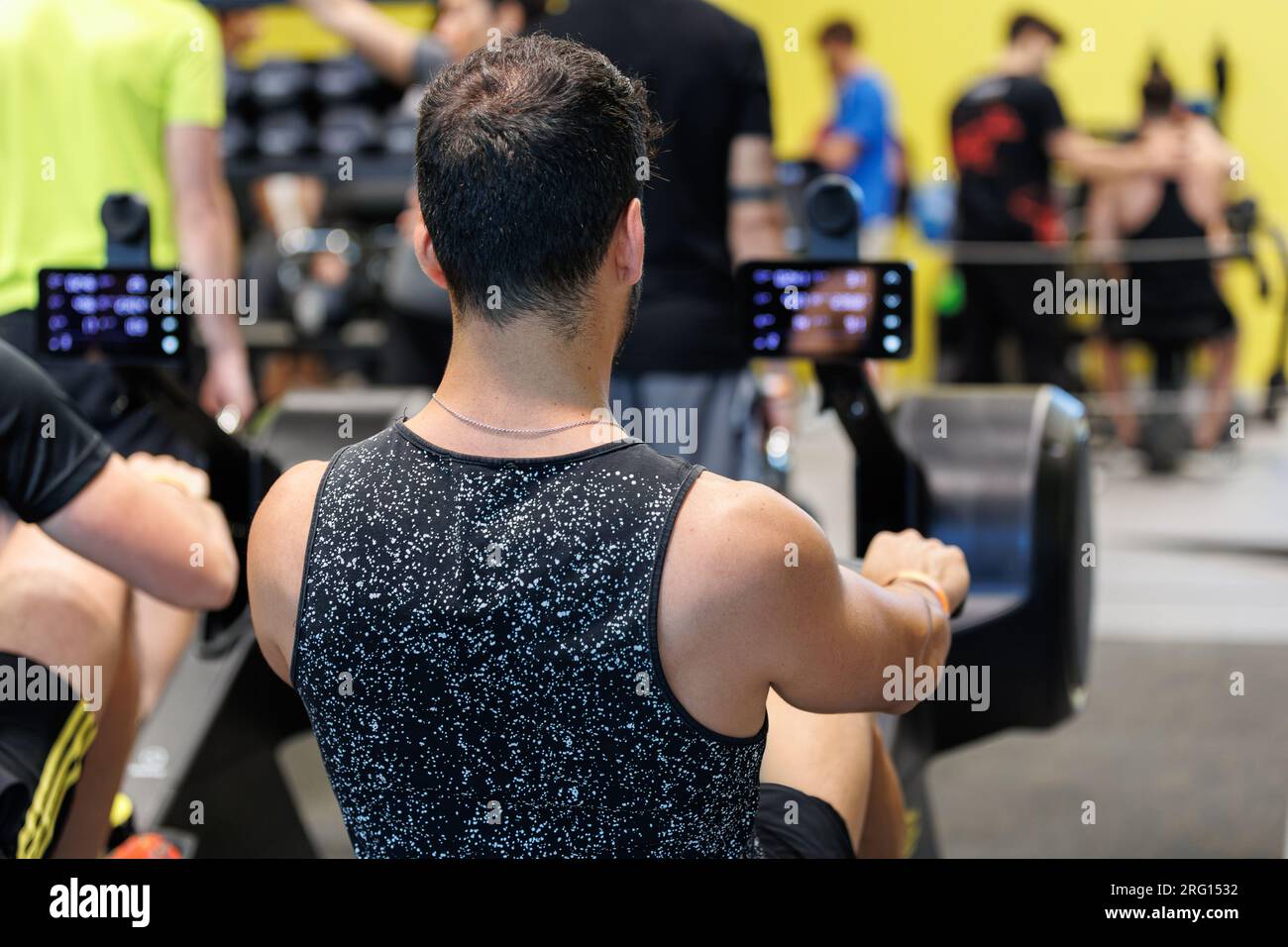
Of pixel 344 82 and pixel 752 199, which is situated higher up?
pixel 344 82

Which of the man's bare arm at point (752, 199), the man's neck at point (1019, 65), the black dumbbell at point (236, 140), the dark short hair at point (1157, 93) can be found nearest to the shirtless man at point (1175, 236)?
the dark short hair at point (1157, 93)

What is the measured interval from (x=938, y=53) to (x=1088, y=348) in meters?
1.97

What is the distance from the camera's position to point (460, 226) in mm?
1135

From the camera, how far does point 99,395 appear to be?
220cm

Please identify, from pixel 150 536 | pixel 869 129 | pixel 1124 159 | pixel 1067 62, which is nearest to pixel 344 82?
pixel 869 129

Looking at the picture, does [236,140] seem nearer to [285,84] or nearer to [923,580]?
[285,84]

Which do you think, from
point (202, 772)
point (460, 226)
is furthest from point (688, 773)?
point (202, 772)

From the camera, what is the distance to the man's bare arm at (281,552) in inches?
46.3

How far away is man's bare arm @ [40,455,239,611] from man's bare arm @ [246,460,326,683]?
31cm

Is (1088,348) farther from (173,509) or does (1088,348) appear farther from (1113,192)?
(173,509)

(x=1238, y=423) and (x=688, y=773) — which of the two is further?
(x=1238, y=423)

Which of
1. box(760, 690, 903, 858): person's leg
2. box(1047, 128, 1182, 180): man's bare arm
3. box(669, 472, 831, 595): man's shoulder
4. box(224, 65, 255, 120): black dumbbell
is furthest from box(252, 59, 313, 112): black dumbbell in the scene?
box(669, 472, 831, 595): man's shoulder

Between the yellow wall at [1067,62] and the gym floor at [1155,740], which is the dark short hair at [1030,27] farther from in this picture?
the yellow wall at [1067,62]

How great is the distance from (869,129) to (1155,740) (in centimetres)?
430
